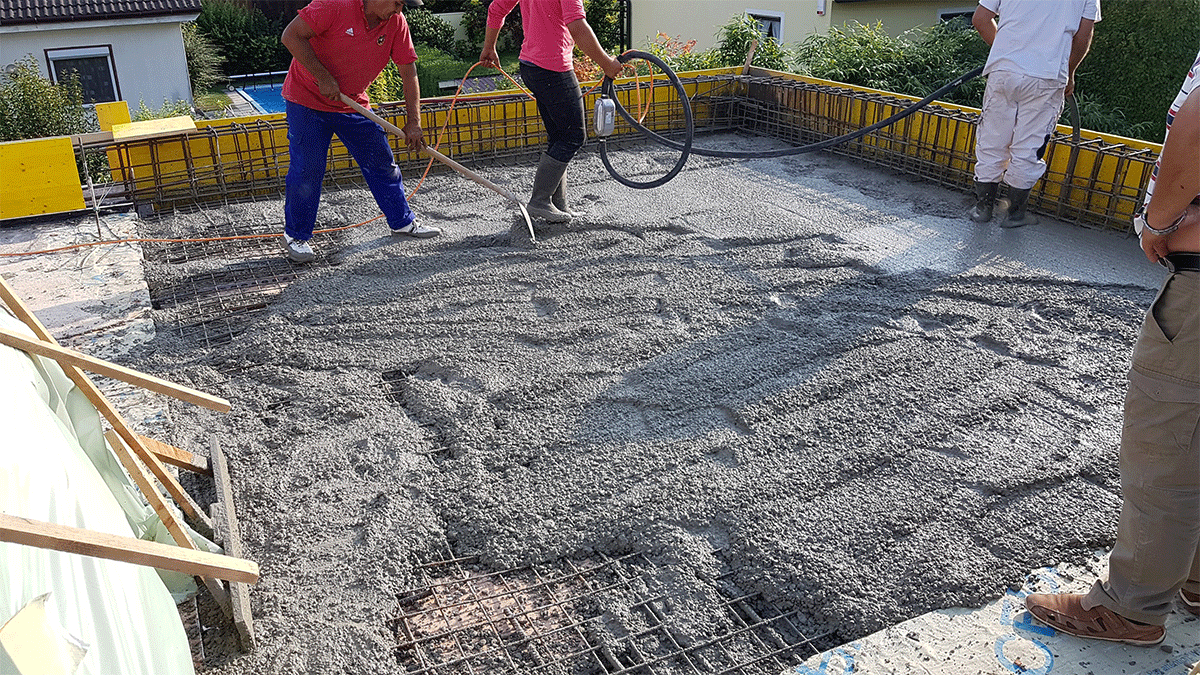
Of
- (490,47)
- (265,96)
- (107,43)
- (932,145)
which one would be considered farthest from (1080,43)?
(265,96)

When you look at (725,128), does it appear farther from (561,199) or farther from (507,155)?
(561,199)

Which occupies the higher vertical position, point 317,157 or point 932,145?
Result: point 317,157

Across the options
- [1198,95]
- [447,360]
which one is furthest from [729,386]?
[1198,95]

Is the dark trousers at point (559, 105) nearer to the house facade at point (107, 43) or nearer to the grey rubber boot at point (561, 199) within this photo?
the grey rubber boot at point (561, 199)

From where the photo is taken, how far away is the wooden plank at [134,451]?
7.39 ft

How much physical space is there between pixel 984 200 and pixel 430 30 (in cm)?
1861

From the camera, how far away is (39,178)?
5121mm

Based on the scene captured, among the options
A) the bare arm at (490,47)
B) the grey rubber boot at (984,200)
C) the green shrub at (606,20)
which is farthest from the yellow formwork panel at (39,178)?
the green shrub at (606,20)

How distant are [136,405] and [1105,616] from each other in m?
3.42

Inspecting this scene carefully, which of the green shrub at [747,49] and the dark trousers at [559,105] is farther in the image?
the green shrub at [747,49]

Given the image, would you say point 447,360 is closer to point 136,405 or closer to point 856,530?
point 136,405

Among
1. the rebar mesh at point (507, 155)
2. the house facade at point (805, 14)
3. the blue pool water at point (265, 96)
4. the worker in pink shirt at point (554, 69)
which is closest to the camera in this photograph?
the rebar mesh at point (507, 155)

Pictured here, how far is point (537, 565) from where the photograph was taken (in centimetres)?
258

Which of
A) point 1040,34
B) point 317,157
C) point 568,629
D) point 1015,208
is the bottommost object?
point 568,629
